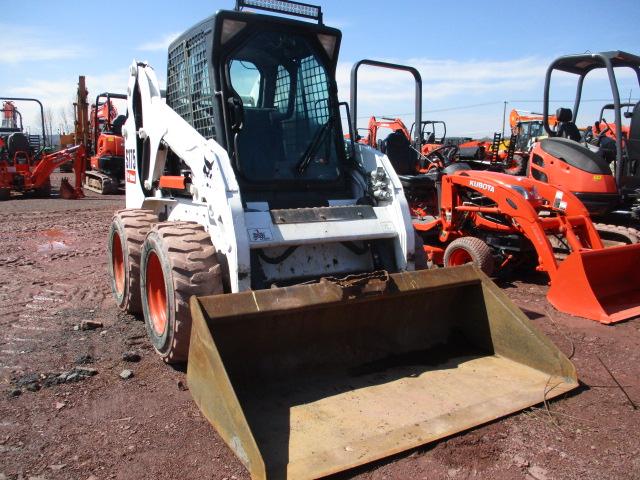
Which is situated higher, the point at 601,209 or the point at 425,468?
the point at 601,209

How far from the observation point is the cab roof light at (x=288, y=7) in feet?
14.6

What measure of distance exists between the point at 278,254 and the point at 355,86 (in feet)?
11.5

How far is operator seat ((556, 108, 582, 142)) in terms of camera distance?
25.3 feet

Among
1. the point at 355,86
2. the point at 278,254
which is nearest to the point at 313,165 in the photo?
the point at 278,254

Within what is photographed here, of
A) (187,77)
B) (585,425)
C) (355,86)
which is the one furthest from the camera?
(355,86)

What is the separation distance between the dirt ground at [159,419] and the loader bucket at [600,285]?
5.3 inches

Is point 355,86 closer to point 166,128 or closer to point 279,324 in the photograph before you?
point 166,128

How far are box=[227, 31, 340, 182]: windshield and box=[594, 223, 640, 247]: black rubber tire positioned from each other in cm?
384

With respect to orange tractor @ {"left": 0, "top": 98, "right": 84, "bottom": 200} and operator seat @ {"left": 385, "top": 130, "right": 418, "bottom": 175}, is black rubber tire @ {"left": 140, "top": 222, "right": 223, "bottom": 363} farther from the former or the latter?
orange tractor @ {"left": 0, "top": 98, "right": 84, "bottom": 200}

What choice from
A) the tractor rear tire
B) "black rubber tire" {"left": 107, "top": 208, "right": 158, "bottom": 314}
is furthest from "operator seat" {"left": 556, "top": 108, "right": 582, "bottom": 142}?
the tractor rear tire

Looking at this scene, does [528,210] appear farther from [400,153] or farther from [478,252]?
[400,153]

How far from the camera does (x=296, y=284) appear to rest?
3.96 metres

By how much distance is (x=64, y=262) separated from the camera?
7.69 m

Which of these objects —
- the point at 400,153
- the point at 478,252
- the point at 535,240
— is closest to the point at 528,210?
the point at 535,240
